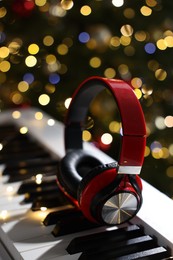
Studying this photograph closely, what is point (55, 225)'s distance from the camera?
1.26 m

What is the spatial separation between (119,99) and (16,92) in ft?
4.97

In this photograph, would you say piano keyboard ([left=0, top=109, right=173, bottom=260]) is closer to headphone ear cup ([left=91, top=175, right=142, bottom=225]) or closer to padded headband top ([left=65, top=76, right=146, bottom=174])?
headphone ear cup ([left=91, top=175, right=142, bottom=225])

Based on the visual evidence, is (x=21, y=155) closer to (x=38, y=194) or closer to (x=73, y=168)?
(x=38, y=194)

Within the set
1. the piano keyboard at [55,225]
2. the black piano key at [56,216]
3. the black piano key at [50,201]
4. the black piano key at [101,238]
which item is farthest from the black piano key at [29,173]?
the black piano key at [101,238]

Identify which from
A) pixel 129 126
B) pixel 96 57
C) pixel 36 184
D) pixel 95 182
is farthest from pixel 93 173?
pixel 96 57

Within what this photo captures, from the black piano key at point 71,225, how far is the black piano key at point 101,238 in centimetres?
4

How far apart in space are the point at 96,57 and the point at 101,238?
1206 mm

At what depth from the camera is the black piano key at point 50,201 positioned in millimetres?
1359

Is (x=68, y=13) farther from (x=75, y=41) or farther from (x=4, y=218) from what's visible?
(x=4, y=218)

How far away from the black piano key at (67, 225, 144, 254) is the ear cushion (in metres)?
0.11

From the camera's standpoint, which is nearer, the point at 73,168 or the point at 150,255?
the point at 150,255

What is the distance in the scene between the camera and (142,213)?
4.10 feet

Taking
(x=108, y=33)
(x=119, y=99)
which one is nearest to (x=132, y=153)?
(x=119, y=99)

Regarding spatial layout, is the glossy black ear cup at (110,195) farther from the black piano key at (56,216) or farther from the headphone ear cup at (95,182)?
the black piano key at (56,216)
